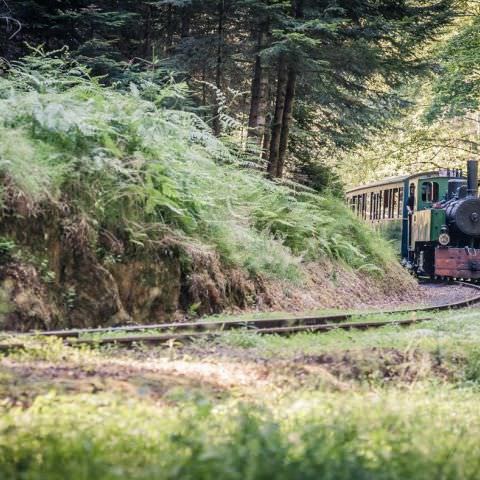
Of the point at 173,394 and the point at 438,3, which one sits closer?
the point at 173,394

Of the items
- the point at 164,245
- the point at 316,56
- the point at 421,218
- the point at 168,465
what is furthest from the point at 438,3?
the point at 168,465

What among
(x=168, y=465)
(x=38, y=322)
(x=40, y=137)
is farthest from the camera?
(x=40, y=137)

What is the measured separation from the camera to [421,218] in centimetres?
2417

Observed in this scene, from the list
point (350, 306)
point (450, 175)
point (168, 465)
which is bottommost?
point (168, 465)

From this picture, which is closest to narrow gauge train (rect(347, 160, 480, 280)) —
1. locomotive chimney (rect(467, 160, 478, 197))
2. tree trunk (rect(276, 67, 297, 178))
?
locomotive chimney (rect(467, 160, 478, 197))

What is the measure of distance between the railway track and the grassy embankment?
305 mm

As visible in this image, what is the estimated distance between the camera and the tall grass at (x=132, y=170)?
32.9 ft

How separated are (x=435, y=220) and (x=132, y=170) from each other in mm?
14454

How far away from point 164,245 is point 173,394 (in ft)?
19.2

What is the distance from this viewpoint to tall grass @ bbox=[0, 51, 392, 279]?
10031 millimetres

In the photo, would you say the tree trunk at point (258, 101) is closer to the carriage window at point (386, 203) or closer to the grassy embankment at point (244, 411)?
the grassy embankment at point (244, 411)

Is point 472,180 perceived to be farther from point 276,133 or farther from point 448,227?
point 276,133

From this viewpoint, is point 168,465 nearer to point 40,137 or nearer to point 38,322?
point 38,322

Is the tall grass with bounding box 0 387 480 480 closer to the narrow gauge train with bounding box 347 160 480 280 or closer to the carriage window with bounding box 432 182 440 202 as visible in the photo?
the narrow gauge train with bounding box 347 160 480 280
